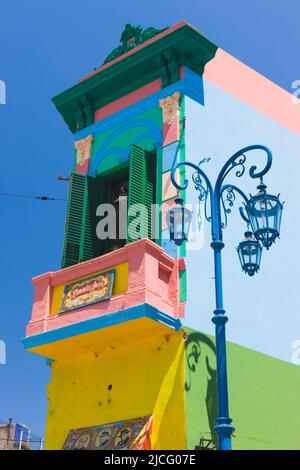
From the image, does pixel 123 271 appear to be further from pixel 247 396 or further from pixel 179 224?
pixel 247 396

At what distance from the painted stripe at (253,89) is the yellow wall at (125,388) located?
5.69m

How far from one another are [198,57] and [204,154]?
200cm

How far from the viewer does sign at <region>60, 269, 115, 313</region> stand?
1045cm

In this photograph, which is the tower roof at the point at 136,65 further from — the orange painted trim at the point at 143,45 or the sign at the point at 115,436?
the sign at the point at 115,436

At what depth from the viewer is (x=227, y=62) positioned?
538 inches

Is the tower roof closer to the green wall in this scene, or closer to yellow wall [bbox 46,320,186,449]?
yellow wall [bbox 46,320,186,449]

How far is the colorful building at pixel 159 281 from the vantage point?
9.93 metres

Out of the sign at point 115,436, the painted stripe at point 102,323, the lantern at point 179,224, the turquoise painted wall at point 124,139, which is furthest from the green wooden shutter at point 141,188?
the sign at point 115,436

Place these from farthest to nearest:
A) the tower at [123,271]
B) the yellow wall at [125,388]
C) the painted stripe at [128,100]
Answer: the painted stripe at [128,100]
the tower at [123,271]
the yellow wall at [125,388]

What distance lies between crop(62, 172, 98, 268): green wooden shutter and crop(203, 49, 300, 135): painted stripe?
3.20 meters

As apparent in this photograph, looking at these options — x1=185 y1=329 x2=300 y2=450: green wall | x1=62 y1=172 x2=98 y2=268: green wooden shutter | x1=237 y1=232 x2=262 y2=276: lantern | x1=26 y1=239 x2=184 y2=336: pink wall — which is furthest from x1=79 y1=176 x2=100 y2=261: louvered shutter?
x1=237 y1=232 x2=262 y2=276: lantern

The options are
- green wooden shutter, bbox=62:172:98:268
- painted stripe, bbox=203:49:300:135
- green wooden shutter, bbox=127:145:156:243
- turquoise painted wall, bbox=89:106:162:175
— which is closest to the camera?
green wooden shutter, bbox=127:145:156:243

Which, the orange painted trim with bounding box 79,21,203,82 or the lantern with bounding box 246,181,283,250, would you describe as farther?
the orange painted trim with bounding box 79,21,203,82

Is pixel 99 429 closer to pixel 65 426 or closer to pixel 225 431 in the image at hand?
pixel 65 426
